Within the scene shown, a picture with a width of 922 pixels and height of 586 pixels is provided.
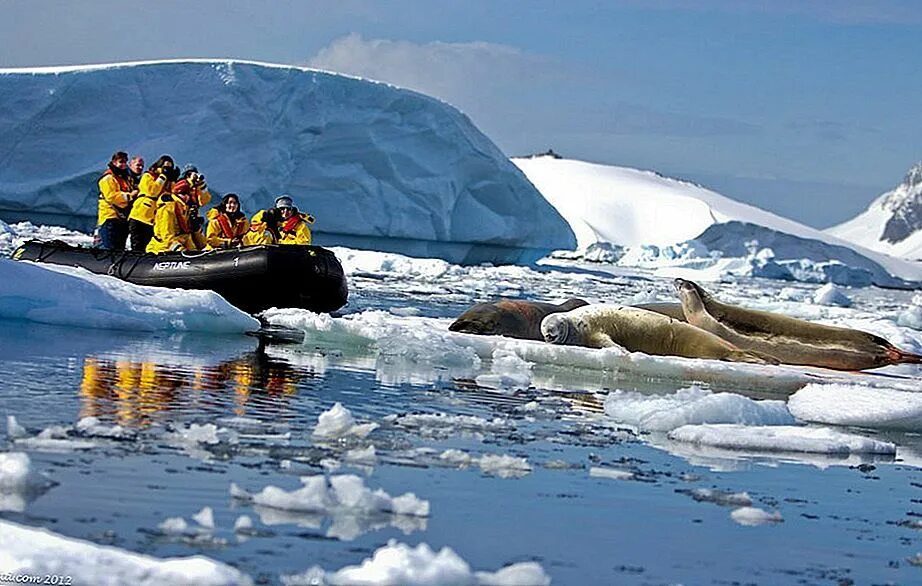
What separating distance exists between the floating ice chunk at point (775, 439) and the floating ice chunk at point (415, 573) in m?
2.54

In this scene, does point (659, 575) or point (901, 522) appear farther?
point (901, 522)

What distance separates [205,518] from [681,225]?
162ft

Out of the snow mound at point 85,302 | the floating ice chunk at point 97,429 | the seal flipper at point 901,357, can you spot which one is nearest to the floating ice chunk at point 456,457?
the floating ice chunk at point 97,429

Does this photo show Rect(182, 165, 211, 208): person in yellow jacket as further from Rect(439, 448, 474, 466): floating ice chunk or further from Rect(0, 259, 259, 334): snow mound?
Rect(439, 448, 474, 466): floating ice chunk

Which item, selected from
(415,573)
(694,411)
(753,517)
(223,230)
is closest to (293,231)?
(223,230)

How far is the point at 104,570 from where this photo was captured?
2.61 meters

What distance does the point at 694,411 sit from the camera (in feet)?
18.8

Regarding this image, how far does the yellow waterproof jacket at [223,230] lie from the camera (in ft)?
38.8

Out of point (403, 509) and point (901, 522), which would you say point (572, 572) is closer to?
point (403, 509)

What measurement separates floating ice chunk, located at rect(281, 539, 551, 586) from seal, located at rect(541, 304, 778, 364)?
17.8 feet

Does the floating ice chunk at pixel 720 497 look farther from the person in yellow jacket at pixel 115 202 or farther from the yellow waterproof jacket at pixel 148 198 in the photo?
the person in yellow jacket at pixel 115 202

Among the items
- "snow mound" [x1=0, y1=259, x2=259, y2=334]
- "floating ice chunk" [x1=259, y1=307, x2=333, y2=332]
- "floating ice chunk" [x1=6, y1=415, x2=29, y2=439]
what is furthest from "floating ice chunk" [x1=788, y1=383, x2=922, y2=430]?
"snow mound" [x1=0, y1=259, x2=259, y2=334]

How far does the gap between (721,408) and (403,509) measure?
8.42 feet

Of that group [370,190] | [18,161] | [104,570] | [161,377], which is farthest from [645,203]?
[104,570]
